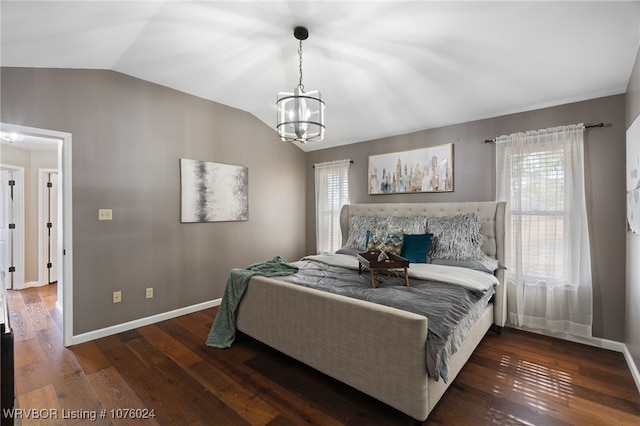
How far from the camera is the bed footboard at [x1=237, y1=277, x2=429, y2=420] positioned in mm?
1614

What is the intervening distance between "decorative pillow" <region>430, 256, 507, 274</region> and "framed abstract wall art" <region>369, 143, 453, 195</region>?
1.03 metres

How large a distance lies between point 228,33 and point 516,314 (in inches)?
156

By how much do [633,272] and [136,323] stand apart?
462 centimetres

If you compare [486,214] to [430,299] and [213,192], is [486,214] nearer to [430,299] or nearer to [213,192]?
[430,299]

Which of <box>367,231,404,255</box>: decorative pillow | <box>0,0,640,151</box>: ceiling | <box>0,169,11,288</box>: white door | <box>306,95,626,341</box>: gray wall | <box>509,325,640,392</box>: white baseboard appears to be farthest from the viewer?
<box>0,169,11,288</box>: white door

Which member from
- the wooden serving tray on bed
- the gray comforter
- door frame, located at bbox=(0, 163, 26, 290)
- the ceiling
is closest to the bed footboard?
the gray comforter

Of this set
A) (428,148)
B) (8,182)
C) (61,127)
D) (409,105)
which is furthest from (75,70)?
(428,148)

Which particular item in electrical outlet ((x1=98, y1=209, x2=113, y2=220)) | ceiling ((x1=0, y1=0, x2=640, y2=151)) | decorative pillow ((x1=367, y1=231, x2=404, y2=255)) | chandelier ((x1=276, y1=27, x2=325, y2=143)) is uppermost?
ceiling ((x1=0, y1=0, x2=640, y2=151))

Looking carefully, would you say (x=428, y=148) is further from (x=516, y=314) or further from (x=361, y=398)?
(x=361, y=398)

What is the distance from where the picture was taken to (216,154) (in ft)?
12.5

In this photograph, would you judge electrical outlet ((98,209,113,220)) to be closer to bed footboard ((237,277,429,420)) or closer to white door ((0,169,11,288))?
bed footboard ((237,277,429,420))

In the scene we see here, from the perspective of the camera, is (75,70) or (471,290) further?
(75,70)

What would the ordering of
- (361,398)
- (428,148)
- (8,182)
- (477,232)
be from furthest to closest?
1. (8,182)
2. (428,148)
3. (477,232)
4. (361,398)

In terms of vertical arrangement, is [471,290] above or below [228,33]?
below
